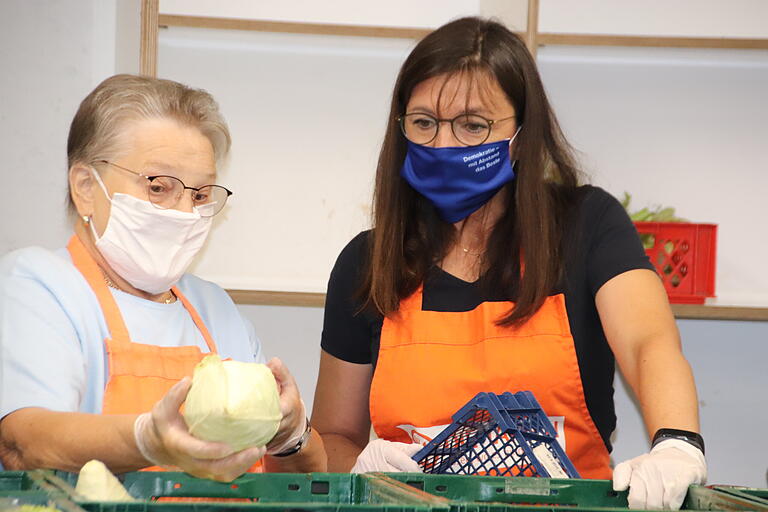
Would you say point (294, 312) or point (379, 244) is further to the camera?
point (294, 312)

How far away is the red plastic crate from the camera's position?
2443 mm

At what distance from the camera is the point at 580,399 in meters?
1.75

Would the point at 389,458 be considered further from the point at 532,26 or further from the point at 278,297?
the point at 532,26

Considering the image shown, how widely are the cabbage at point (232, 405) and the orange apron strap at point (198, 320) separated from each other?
58 centimetres

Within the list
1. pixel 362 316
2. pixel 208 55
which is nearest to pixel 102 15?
pixel 208 55

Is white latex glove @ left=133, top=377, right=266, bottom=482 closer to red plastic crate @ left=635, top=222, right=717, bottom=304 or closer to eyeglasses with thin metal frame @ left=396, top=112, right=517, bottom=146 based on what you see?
eyeglasses with thin metal frame @ left=396, top=112, right=517, bottom=146

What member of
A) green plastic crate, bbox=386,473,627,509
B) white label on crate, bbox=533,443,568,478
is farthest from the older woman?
white label on crate, bbox=533,443,568,478

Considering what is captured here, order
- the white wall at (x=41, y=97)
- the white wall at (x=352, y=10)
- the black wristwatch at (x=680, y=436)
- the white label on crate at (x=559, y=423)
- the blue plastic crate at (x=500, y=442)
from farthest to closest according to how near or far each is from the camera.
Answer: the white wall at (x=352, y=10) < the white wall at (x=41, y=97) < the white label on crate at (x=559, y=423) < the black wristwatch at (x=680, y=436) < the blue plastic crate at (x=500, y=442)

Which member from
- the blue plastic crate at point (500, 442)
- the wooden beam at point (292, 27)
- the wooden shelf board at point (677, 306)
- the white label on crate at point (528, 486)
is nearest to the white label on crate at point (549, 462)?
the blue plastic crate at point (500, 442)

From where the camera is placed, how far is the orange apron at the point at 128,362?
1.41 m

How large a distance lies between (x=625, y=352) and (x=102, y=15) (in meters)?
1.56

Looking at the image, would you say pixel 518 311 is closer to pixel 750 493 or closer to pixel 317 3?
pixel 750 493

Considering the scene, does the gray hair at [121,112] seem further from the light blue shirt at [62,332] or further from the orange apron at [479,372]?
the orange apron at [479,372]

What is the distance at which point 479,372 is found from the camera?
5.73 feet
